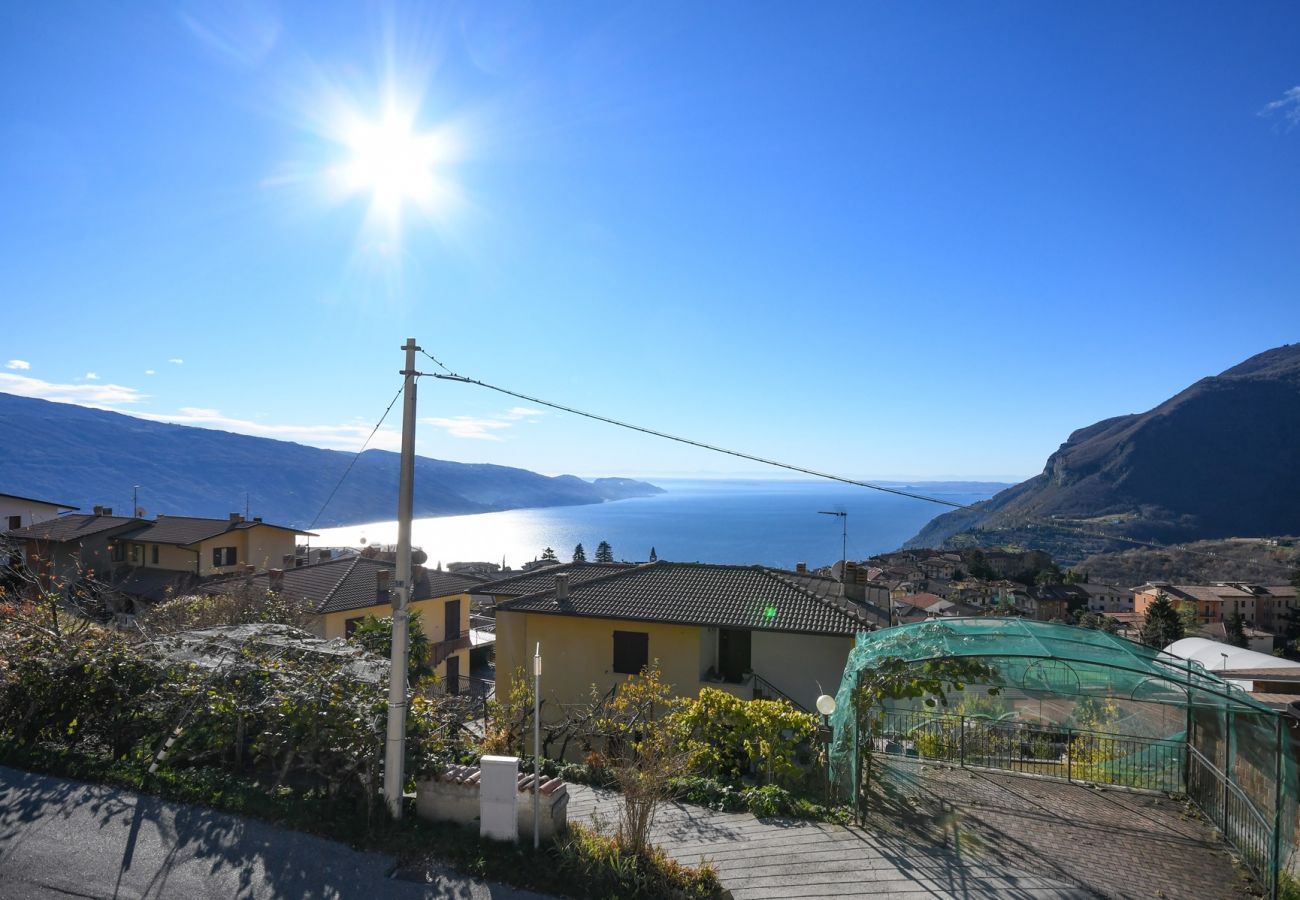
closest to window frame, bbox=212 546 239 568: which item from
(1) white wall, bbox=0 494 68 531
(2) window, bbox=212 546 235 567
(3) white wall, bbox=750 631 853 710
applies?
(2) window, bbox=212 546 235 567

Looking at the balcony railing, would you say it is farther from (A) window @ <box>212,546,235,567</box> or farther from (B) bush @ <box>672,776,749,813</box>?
(B) bush @ <box>672,776,749,813</box>

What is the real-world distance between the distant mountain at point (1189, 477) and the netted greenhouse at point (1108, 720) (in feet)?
493

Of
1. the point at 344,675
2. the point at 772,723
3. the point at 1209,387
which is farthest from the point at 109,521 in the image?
the point at 1209,387

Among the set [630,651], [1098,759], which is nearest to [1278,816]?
[1098,759]

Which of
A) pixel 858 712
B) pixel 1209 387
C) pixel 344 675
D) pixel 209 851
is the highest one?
pixel 1209 387

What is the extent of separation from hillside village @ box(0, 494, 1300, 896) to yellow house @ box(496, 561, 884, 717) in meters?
0.04

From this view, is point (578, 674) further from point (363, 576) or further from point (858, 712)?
point (363, 576)

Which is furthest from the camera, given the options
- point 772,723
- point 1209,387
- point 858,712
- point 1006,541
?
point 1209,387

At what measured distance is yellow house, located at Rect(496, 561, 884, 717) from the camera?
14.4 meters

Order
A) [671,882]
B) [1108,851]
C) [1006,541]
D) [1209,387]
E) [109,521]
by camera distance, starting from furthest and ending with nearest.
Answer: [1209,387] → [1006,541] → [109,521] → [1108,851] → [671,882]

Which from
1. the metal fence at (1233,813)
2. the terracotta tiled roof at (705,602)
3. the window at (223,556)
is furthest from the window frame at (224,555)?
the metal fence at (1233,813)

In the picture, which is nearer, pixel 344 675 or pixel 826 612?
pixel 344 675

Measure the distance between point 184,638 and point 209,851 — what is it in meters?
3.81

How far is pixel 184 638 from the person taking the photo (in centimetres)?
924
